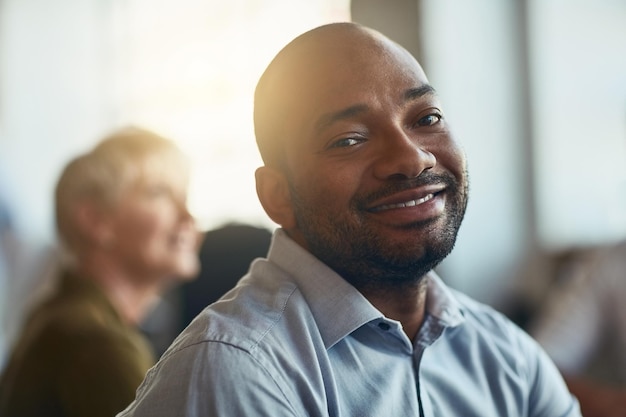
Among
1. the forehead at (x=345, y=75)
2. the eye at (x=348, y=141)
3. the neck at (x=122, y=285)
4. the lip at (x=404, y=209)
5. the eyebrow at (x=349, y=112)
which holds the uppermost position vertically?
the forehead at (x=345, y=75)

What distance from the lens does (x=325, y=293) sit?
1.00 m

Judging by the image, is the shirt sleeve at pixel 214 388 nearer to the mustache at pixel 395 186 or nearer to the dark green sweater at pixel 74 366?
the mustache at pixel 395 186

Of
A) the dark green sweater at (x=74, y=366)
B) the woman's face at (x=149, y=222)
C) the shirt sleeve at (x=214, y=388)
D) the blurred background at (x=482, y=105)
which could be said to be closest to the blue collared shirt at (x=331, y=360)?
the shirt sleeve at (x=214, y=388)

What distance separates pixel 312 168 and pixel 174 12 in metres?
3.58

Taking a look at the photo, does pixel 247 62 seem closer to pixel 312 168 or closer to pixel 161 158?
pixel 161 158

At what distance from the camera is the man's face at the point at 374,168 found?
96cm

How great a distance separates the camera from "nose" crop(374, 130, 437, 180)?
0.95 meters

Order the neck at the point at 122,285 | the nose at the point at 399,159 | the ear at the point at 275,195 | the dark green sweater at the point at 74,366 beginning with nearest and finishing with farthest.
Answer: the nose at the point at 399,159 < the ear at the point at 275,195 < the dark green sweater at the point at 74,366 < the neck at the point at 122,285

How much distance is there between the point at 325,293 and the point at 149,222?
1182 mm

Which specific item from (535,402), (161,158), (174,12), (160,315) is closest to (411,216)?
(535,402)

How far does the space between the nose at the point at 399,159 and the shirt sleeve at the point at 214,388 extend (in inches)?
10.8

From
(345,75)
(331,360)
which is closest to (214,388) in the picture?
(331,360)

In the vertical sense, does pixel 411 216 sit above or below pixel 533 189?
above

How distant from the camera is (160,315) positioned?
386cm
